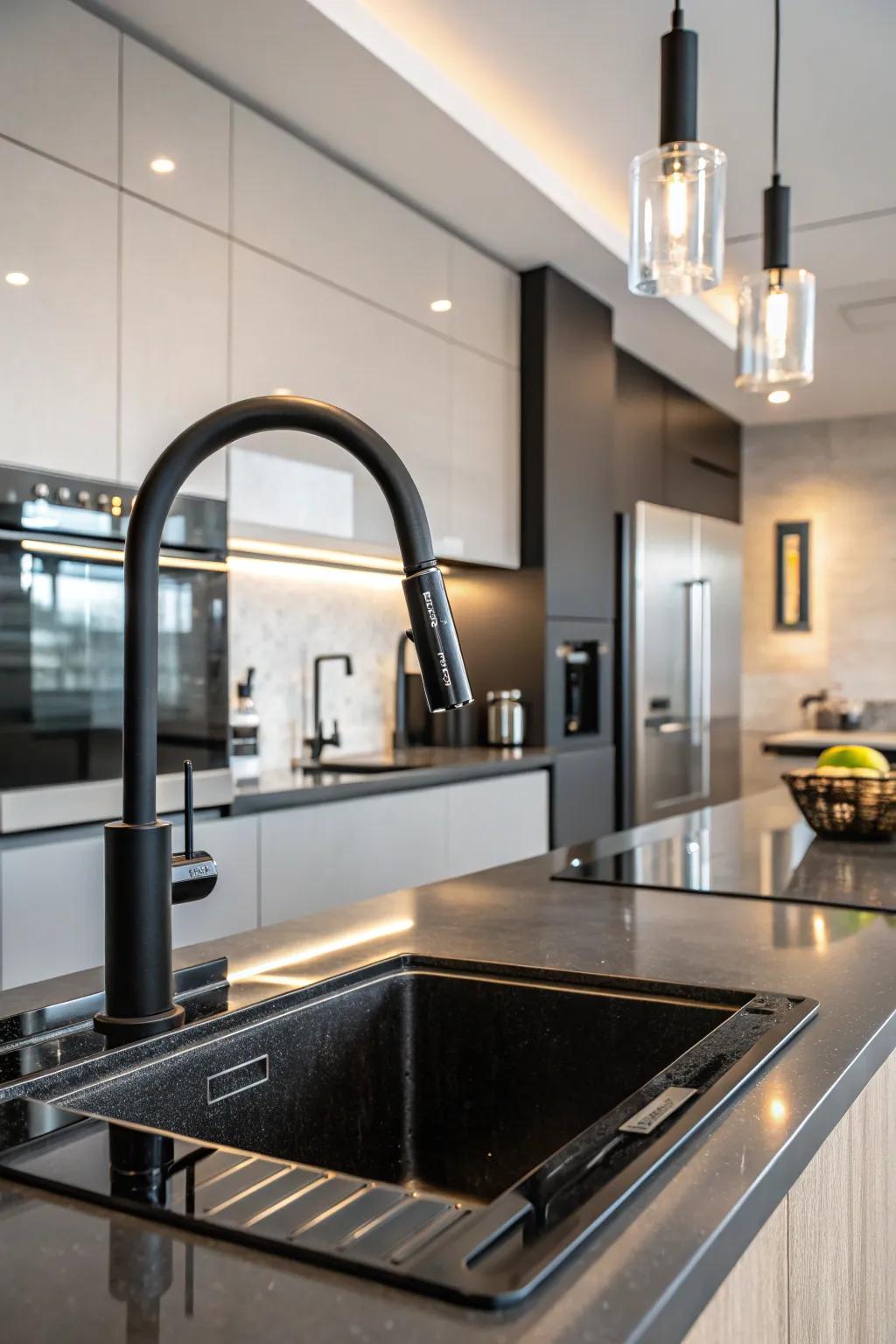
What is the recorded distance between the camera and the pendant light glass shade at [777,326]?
188cm

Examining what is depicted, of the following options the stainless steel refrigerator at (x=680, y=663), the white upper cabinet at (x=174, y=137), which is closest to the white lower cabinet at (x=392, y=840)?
the stainless steel refrigerator at (x=680, y=663)

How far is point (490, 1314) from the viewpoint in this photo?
484 millimetres

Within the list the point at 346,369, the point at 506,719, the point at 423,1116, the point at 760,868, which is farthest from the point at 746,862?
the point at 506,719

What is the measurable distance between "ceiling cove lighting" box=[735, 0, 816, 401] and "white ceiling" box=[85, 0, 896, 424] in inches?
38.7

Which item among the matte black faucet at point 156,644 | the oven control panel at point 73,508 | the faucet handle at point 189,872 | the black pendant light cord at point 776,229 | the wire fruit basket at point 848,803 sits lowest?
the wire fruit basket at point 848,803

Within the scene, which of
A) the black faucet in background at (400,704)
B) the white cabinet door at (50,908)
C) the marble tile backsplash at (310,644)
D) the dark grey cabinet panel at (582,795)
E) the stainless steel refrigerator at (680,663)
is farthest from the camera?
the stainless steel refrigerator at (680,663)

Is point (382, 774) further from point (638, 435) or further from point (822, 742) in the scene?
point (822, 742)

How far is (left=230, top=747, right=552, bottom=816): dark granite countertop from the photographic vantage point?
262cm

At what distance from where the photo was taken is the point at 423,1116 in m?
1.07

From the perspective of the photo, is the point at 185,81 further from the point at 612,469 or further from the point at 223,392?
the point at 612,469

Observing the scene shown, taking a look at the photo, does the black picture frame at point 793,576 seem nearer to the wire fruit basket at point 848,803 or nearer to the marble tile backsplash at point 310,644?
the marble tile backsplash at point 310,644

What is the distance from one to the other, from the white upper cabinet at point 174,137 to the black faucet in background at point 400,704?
1.66 metres

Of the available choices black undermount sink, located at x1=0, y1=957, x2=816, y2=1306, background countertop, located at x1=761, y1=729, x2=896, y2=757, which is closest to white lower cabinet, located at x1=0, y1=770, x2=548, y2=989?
black undermount sink, located at x1=0, y1=957, x2=816, y2=1306

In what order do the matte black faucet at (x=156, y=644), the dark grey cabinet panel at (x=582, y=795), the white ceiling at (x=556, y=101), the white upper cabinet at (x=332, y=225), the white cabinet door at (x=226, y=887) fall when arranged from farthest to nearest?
the dark grey cabinet panel at (x=582, y=795) → the white upper cabinet at (x=332, y=225) → the white ceiling at (x=556, y=101) → the white cabinet door at (x=226, y=887) → the matte black faucet at (x=156, y=644)
